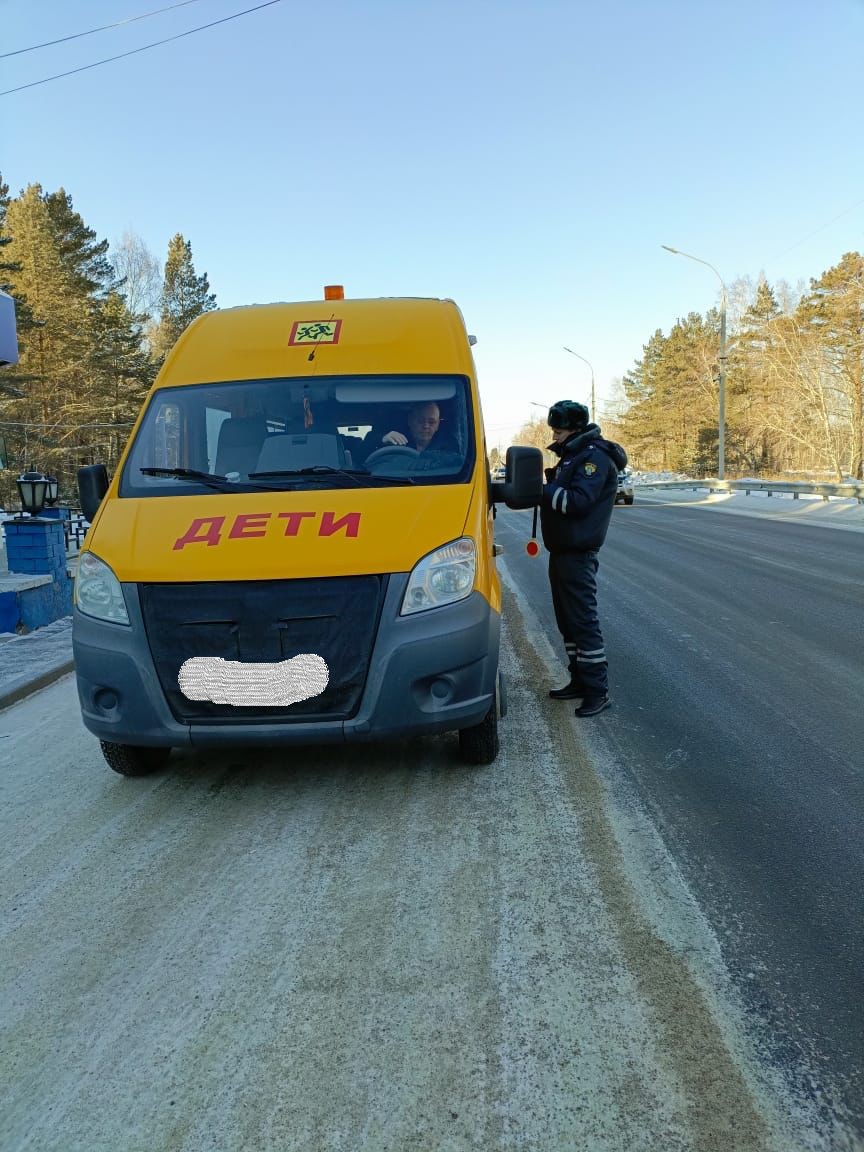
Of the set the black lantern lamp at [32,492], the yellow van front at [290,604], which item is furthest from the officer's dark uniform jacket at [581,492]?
the black lantern lamp at [32,492]

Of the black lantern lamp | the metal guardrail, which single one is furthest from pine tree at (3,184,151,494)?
the metal guardrail

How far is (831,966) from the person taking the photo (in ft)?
8.00

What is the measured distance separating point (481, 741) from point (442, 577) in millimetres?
954

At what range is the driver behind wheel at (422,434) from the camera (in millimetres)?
4363

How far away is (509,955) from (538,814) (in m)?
1.03

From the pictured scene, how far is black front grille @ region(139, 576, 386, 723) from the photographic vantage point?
11.2 ft

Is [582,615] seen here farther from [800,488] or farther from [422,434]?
[800,488]

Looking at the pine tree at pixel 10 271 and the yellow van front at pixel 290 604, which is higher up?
the pine tree at pixel 10 271

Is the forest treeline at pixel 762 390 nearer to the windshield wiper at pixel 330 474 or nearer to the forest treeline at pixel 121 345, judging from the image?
the forest treeline at pixel 121 345

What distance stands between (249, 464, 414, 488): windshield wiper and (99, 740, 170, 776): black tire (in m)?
1.46

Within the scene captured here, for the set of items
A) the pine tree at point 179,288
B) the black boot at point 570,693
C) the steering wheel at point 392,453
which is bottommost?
the black boot at point 570,693

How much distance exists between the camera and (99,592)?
12.0 ft

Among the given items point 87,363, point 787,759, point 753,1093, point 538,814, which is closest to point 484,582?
point 538,814

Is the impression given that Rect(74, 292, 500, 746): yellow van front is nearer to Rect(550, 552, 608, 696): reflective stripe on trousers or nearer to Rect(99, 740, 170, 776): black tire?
Rect(99, 740, 170, 776): black tire
